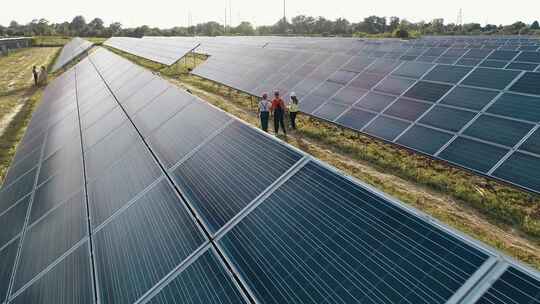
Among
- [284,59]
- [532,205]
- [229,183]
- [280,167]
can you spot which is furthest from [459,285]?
[284,59]

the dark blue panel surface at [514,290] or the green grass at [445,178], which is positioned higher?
the dark blue panel surface at [514,290]

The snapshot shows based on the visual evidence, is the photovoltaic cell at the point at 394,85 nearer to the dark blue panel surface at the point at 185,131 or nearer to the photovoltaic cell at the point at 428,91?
the photovoltaic cell at the point at 428,91

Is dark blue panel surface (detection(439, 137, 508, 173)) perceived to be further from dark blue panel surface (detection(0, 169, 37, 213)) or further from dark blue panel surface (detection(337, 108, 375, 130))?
dark blue panel surface (detection(0, 169, 37, 213))

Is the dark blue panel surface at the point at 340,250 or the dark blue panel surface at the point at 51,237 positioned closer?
the dark blue panel surface at the point at 340,250

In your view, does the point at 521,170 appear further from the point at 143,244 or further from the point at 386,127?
the point at 143,244

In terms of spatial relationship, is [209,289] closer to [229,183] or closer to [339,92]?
[229,183]

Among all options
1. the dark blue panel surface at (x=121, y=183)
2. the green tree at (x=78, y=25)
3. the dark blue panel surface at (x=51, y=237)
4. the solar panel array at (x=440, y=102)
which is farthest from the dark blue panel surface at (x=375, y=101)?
the green tree at (x=78, y=25)

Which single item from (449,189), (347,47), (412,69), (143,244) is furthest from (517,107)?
(347,47)
